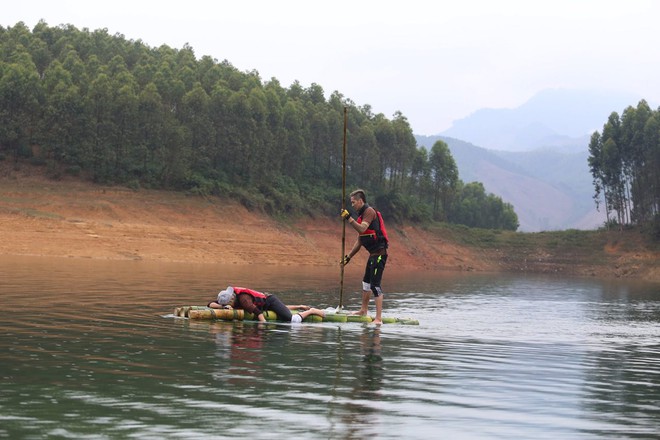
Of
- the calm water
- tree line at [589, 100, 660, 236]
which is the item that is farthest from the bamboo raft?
tree line at [589, 100, 660, 236]

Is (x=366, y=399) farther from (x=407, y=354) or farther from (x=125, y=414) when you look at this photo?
(x=407, y=354)

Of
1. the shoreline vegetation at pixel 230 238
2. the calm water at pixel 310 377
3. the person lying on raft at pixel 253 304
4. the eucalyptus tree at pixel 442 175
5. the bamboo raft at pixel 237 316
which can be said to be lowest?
the calm water at pixel 310 377

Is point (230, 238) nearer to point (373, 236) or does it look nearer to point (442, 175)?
point (373, 236)

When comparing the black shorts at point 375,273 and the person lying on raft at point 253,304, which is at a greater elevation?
the black shorts at point 375,273

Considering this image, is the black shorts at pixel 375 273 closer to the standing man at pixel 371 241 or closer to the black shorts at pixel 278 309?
the standing man at pixel 371 241

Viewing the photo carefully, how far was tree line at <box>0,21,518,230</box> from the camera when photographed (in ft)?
262

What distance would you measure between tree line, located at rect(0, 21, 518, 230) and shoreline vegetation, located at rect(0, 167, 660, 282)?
332cm

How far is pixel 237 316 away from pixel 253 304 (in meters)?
0.48

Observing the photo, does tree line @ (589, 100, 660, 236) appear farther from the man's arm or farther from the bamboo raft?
the bamboo raft

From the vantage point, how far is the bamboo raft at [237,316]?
18.8 meters

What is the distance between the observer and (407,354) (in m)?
14.8

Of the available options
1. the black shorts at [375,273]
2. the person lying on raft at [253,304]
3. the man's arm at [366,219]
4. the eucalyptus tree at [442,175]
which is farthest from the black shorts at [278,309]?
the eucalyptus tree at [442,175]

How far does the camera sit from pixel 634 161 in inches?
4213

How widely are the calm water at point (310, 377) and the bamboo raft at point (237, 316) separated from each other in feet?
1.30
